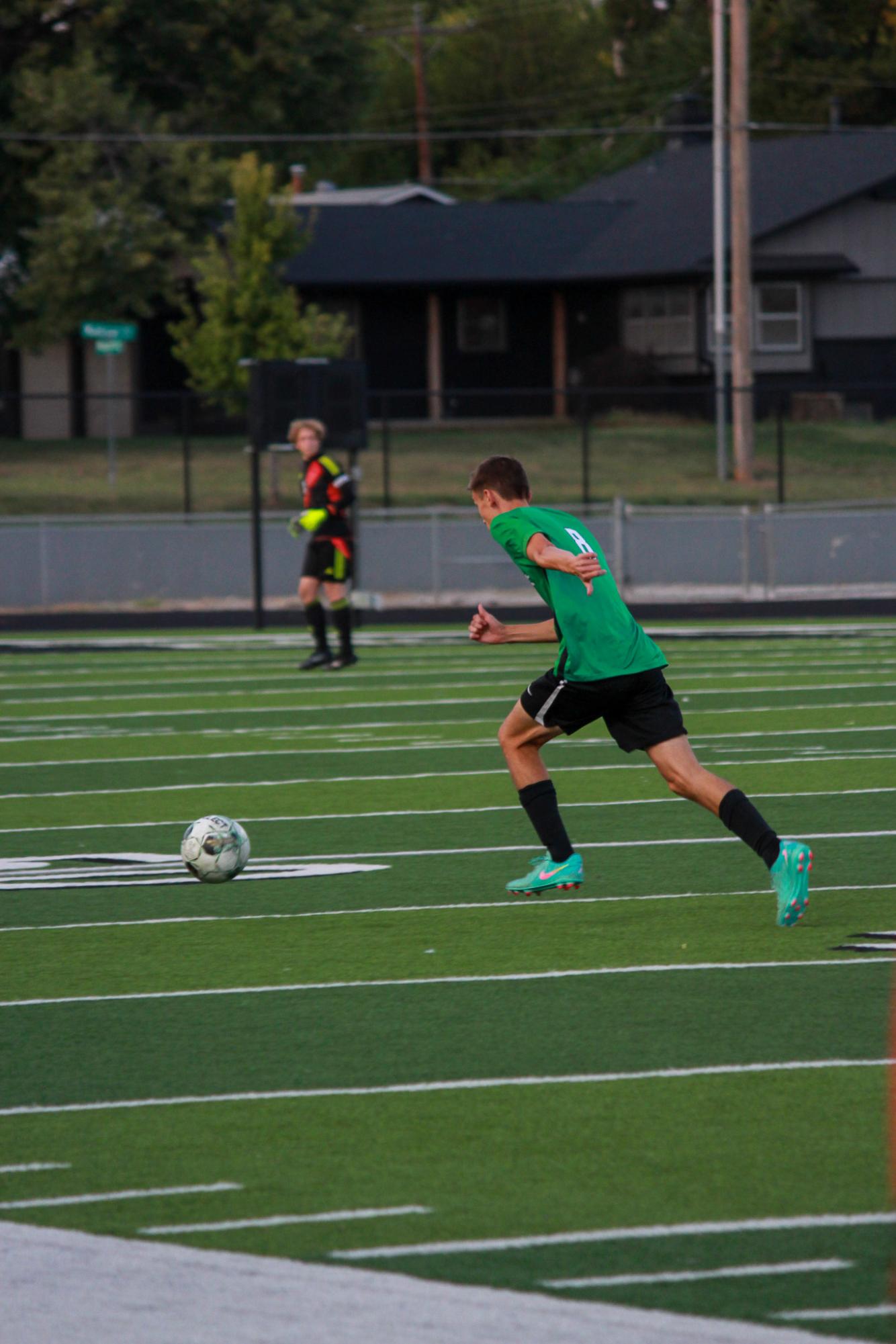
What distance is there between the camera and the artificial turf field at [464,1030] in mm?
4621

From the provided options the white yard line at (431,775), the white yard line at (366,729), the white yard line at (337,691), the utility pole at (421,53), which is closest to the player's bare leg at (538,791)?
the white yard line at (431,775)

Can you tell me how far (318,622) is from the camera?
1897 centimetres

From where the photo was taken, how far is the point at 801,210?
47.2m

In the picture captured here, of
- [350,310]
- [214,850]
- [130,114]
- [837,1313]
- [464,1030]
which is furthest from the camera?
[350,310]

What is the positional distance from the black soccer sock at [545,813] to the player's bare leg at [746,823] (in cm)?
63

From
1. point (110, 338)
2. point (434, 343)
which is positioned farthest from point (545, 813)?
point (434, 343)

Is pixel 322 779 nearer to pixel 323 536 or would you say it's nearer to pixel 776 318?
pixel 323 536

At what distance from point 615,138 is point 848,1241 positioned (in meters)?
74.1

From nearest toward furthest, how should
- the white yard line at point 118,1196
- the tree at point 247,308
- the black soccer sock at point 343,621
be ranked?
1. the white yard line at point 118,1196
2. the black soccer sock at point 343,621
3. the tree at point 247,308

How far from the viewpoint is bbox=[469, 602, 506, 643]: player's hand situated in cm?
774

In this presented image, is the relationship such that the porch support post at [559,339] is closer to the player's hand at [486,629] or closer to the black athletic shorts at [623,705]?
the black athletic shorts at [623,705]

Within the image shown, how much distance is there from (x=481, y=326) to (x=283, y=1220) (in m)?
47.7

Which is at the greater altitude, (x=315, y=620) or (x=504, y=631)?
(x=504, y=631)

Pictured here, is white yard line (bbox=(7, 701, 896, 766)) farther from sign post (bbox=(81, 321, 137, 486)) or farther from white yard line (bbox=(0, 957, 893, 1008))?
sign post (bbox=(81, 321, 137, 486))
